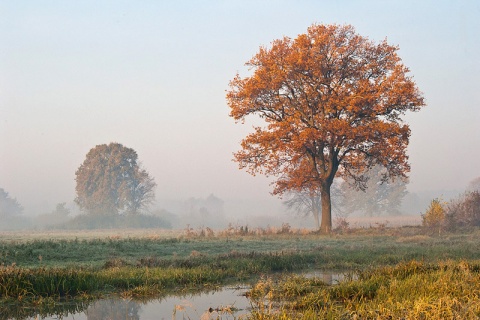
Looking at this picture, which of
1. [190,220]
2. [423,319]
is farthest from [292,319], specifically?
[190,220]

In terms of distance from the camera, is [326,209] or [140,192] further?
[140,192]

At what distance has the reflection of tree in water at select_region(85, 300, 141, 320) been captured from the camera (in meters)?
8.72

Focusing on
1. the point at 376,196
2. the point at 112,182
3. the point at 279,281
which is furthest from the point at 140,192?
the point at 279,281

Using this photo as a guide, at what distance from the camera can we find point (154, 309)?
30.7ft

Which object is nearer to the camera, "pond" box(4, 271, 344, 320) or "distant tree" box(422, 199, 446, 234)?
"pond" box(4, 271, 344, 320)

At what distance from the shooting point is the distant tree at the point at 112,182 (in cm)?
8362

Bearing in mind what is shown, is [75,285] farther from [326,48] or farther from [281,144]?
[326,48]

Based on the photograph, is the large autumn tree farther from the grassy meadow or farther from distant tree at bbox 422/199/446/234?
the grassy meadow

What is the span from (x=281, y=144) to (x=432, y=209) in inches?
425

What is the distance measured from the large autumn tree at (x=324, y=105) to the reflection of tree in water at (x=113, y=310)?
23.7 m

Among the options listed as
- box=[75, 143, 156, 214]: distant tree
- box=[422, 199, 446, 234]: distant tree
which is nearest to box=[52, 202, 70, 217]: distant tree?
box=[75, 143, 156, 214]: distant tree

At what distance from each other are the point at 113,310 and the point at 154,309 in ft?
2.29

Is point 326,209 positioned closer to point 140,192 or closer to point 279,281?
point 279,281

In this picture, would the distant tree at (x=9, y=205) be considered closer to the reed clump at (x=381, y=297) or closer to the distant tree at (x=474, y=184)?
the distant tree at (x=474, y=184)
